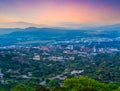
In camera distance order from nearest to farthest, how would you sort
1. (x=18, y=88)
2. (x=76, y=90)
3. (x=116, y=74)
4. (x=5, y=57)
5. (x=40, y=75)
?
(x=76, y=90), (x=18, y=88), (x=116, y=74), (x=40, y=75), (x=5, y=57)

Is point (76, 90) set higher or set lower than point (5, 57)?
higher

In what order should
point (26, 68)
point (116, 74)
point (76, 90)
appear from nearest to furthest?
point (76, 90), point (116, 74), point (26, 68)

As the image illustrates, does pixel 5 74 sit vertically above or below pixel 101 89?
below

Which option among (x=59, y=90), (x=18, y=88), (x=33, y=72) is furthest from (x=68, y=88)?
(x=33, y=72)

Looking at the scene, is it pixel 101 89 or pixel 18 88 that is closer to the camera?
pixel 101 89

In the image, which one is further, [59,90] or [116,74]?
[116,74]

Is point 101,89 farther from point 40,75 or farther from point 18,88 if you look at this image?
point 40,75

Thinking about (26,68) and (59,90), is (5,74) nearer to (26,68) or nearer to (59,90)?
(26,68)

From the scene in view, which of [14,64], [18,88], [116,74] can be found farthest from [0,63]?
[18,88]

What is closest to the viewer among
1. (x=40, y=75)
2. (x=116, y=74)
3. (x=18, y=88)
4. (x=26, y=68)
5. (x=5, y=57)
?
(x=18, y=88)
